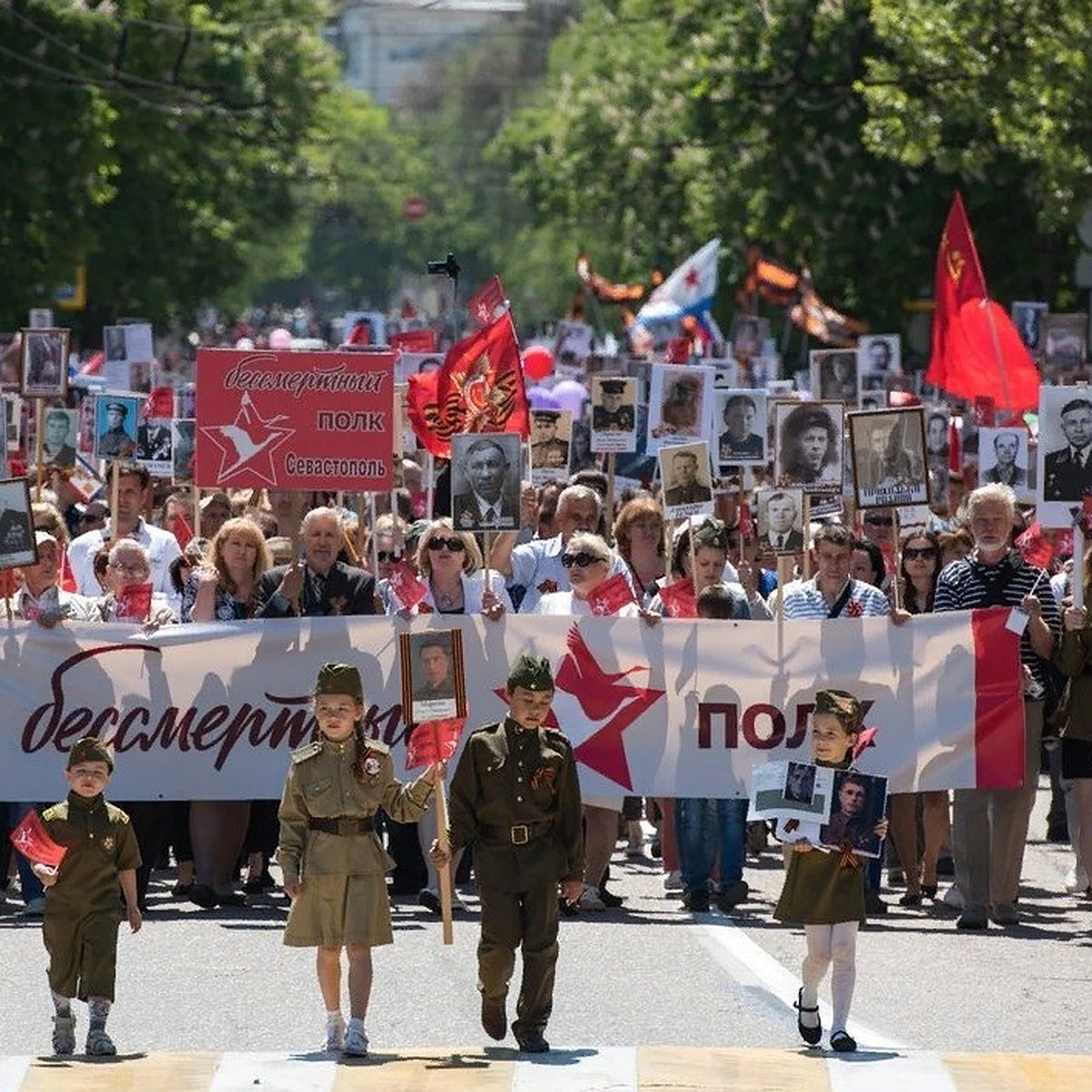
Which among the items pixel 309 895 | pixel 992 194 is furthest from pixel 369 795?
pixel 992 194

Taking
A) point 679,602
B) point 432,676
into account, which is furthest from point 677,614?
point 432,676

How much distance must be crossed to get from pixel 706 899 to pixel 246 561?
250cm

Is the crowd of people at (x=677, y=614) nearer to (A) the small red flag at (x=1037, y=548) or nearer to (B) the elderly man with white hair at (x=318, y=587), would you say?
(B) the elderly man with white hair at (x=318, y=587)

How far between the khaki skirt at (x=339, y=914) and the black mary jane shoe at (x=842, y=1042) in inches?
56.3

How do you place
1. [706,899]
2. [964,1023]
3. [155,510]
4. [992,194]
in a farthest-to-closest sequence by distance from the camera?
[992,194] → [155,510] → [706,899] → [964,1023]

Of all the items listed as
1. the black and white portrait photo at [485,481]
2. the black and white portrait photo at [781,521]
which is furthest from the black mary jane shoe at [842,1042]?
the black and white portrait photo at [781,521]

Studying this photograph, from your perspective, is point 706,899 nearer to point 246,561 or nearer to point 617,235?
point 246,561

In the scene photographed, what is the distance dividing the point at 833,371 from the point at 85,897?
40.5ft

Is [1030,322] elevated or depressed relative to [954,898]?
elevated

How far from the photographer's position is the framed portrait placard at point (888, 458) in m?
14.8

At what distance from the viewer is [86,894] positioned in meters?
10.9

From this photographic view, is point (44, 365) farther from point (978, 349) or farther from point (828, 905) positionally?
point (828, 905)

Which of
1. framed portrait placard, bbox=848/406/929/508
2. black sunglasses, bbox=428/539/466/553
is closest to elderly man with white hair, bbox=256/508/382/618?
black sunglasses, bbox=428/539/466/553

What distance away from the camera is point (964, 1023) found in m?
11.4
